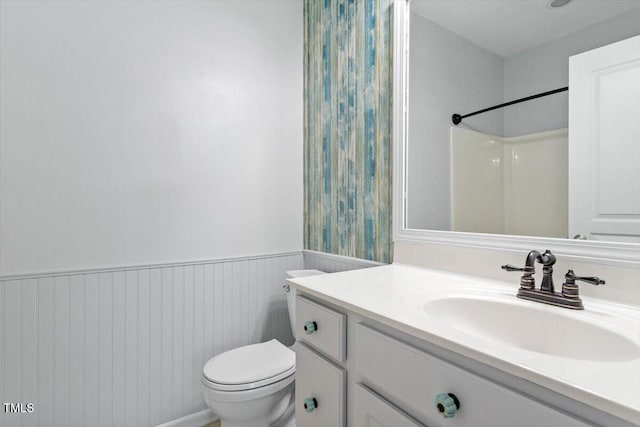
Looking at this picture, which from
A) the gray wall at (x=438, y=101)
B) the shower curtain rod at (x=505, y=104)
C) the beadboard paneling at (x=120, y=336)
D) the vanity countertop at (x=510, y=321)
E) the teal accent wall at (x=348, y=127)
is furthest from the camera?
the teal accent wall at (x=348, y=127)

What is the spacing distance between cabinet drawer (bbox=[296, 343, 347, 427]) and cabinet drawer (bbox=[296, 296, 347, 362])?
38mm

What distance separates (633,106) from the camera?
0.81 metres

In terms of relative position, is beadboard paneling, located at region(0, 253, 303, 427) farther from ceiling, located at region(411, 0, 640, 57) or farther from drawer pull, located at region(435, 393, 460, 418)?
ceiling, located at region(411, 0, 640, 57)

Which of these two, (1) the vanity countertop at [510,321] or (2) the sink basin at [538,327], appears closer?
(1) the vanity countertop at [510,321]

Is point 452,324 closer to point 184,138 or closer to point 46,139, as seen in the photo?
point 184,138

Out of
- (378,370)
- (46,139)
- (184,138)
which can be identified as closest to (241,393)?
(378,370)

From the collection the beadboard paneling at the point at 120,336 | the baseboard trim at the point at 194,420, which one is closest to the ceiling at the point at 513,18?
the beadboard paneling at the point at 120,336

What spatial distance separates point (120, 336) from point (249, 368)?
62 centimetres

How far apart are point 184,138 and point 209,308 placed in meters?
0.91

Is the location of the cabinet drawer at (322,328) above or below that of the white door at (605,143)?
below

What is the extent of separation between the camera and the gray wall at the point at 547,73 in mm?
860

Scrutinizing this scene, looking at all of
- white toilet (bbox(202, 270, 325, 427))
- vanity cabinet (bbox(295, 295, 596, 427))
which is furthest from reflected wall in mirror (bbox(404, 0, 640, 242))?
white toilet (bbox(202, 270, 325, 427))

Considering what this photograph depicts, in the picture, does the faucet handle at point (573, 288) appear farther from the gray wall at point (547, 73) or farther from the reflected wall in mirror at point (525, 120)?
the gray wall at point (547, 73)

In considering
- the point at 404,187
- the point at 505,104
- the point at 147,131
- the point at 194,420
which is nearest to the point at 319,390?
the point at 404,187
